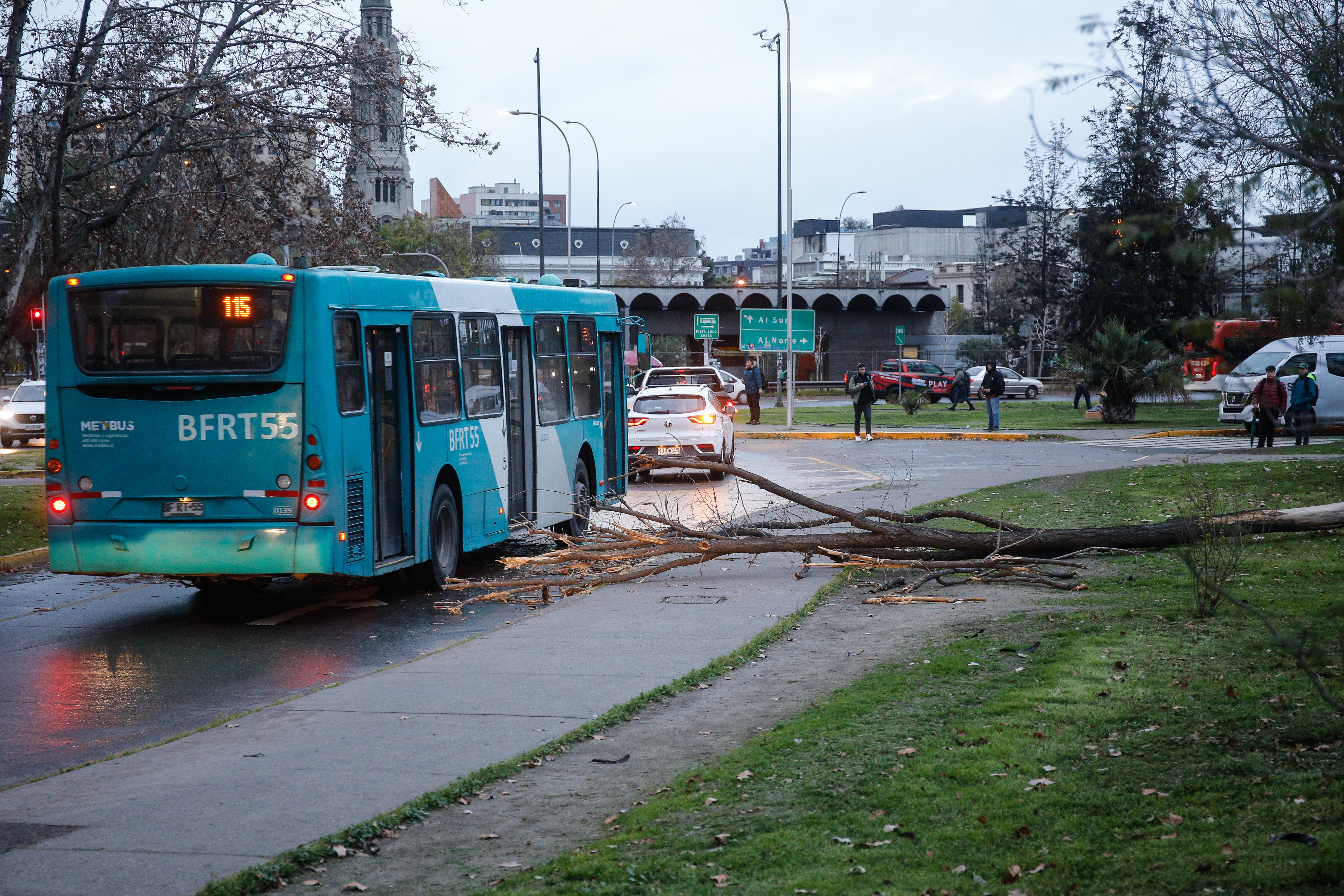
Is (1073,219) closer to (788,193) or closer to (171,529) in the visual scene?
(788,193)

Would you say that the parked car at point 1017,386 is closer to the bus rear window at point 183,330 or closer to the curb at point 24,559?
the curb at point 24,559

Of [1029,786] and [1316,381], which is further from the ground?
[1316,381]

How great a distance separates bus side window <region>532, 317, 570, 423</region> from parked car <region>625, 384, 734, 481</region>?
7.47 m

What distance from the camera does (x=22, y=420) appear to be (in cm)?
3372

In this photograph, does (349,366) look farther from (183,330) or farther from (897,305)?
(897,305)

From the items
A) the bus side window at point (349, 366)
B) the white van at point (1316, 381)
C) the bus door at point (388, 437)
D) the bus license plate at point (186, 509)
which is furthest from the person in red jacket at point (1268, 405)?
the bus license plate at point (186, 509)

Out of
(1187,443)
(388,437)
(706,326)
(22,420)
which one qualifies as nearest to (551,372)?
(388,437)

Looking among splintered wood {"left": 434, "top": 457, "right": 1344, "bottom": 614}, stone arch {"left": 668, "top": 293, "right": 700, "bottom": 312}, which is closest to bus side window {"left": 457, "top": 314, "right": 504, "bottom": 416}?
splintered wood {"left": 434, "top": 457, "right": 1344, "bottom": 614}

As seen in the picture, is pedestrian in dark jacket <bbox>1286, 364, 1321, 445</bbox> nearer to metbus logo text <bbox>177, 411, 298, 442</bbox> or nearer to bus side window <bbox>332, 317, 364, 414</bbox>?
bus side window <bbox>332, 317, 364, 414</bbox>

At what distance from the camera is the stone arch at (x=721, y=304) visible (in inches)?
2844

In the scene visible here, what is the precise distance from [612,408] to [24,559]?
292 inches

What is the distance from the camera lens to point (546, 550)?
15.4 m

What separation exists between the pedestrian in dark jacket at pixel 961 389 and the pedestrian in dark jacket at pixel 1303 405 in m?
19.4

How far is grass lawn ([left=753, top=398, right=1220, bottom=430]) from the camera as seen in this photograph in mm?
35656
